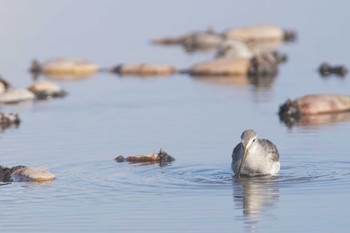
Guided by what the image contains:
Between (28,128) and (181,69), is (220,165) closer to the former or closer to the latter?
(28,128)

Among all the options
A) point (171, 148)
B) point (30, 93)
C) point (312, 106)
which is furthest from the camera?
point (30, 93)

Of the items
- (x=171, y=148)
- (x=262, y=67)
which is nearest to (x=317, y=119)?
(x=171, y=148)

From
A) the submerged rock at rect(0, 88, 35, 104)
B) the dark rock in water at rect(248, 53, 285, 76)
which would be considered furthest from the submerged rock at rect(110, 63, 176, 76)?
the submerged rock at rect(0, 88, 35, 104)

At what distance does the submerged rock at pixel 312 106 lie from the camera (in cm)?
2508

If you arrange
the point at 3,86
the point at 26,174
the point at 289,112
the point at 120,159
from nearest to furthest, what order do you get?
1. the point at 26,174
2. the point at 120,159
3. the point at 289,112
4. the point at 3,86

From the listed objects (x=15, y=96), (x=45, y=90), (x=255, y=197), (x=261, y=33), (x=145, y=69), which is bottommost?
(x=255, y=197)

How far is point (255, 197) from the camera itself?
16.7 m

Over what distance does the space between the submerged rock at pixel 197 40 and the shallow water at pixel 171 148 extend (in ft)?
3.60

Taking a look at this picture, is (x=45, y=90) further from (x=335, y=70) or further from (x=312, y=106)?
(x=335, y=70)

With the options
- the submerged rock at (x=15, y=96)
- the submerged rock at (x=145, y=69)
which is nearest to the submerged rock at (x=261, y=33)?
the submerged rock at (x=145, y=69)

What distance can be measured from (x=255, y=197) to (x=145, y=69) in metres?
18.6

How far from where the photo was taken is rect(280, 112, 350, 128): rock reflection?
2409 cm

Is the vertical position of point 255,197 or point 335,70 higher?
point 335,70

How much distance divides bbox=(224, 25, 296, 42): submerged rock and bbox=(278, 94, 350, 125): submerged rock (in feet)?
62.1
